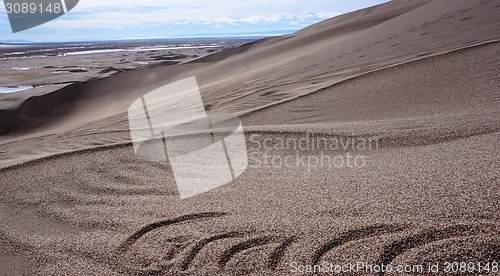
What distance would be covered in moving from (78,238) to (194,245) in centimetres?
75

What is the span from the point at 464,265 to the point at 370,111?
125 inches

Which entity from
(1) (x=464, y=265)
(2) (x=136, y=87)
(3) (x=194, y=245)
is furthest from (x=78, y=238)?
(2) (x=136, y=87)

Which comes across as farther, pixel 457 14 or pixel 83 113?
pixel 83 113

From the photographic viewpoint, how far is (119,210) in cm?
250

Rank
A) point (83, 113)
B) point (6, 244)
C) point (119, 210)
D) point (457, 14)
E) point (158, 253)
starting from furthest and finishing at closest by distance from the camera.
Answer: point (83, 113), point (457, 14), point (119, 210), point (6, 244), point (158, 253)

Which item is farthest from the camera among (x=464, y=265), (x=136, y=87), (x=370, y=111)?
(x=136, y=87)

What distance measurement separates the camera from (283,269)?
176 centimetres

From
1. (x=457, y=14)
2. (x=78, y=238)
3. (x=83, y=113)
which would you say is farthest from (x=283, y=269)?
(x=83, y=113)

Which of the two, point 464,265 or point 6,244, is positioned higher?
point 6,244

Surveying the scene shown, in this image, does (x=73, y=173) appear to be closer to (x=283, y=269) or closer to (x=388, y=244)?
(x=283, y=269)

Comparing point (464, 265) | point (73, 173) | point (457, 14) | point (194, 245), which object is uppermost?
point (457, 14)

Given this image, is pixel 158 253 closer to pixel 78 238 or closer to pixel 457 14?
pixel 78 238

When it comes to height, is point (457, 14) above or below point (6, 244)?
above

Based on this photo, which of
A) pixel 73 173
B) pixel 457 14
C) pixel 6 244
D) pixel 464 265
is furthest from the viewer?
pixel 457 14
